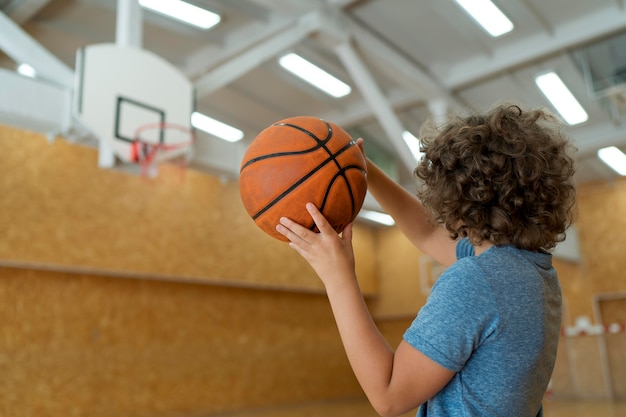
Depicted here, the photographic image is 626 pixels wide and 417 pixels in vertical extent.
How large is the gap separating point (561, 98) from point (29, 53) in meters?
7.47

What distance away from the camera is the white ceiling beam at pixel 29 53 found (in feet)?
17.2

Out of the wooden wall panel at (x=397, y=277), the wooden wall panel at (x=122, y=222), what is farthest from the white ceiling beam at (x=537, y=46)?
the wooden wall panel at (x=397, y=277)

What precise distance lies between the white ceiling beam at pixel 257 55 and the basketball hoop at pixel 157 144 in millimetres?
902

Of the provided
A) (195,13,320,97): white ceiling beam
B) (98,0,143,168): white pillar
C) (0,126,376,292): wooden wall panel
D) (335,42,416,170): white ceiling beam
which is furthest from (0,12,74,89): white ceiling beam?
(335,42,416,170): white ceiling beam

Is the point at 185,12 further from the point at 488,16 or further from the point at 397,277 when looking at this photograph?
the point at 397,277

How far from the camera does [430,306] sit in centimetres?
102

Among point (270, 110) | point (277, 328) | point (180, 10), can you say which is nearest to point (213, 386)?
point (277, 328)

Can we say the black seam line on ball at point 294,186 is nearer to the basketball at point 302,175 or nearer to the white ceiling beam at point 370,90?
the basketball at point 302,175

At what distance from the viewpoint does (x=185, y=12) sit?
755 cm

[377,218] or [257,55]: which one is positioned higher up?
[257,55]

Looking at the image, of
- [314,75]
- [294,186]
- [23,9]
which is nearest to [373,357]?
[294,186]

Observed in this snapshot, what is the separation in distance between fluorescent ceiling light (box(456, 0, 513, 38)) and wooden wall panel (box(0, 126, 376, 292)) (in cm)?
522

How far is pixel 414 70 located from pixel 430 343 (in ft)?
26.1

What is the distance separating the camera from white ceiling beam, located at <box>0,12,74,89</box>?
5238 mm
